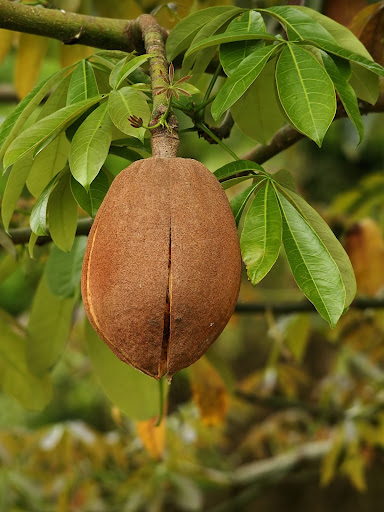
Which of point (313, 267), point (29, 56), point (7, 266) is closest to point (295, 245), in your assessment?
A: point (313, 267)

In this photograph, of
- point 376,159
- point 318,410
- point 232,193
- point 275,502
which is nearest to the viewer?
point 318,410

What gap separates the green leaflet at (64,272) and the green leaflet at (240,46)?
0.46 meters

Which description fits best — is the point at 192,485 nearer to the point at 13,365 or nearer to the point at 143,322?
the point at 13,365

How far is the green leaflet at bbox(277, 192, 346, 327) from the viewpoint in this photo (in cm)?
55

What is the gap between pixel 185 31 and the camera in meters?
0.66

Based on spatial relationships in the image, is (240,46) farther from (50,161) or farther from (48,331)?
(48,331)

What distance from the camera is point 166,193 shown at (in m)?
0.51

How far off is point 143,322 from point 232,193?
65.2 inches

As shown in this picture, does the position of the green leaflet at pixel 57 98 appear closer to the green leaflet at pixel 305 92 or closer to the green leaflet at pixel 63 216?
the green leaflet at pixel 63 216

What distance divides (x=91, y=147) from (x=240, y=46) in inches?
6.9

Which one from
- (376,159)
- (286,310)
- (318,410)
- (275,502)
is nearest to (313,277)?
(286,310)

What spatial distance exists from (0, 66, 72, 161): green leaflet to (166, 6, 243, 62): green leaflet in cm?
11

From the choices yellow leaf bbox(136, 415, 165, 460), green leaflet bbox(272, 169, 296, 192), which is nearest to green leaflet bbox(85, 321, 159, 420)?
yellow leaf bbox(136, 415, 165, 460)

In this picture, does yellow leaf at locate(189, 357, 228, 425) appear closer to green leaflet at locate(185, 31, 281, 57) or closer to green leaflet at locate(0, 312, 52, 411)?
green leaflet at locate(0, 312, 52, 411)
